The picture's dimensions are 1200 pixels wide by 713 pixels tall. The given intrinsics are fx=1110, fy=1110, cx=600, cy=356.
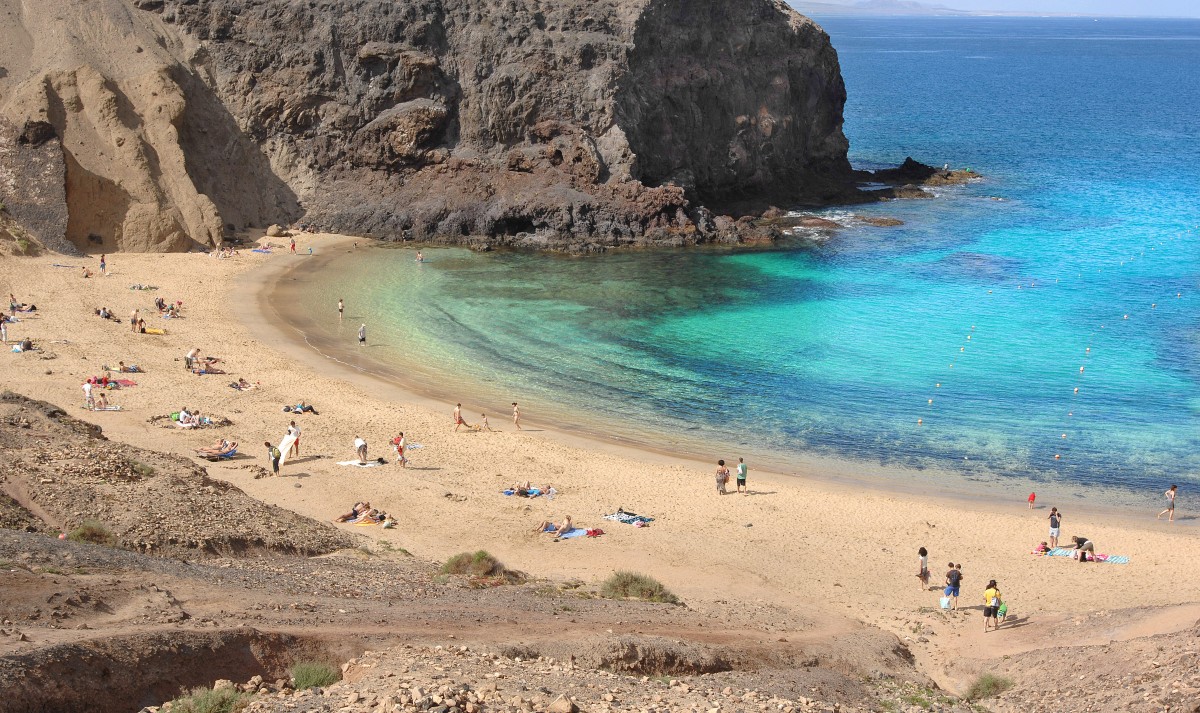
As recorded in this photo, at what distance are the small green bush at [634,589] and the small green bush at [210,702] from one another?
27.3 feet

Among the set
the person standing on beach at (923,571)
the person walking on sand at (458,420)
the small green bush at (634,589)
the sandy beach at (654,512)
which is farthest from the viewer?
the person walking on sand at (458,420)

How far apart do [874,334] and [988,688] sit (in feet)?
86.6

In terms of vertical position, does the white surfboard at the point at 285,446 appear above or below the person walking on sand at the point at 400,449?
above

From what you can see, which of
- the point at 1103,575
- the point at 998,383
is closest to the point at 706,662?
the point at 1103,575

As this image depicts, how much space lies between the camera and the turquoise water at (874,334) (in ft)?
108

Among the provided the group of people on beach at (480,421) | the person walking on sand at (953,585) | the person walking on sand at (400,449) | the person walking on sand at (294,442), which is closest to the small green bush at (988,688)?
the person walking on sand at (953,585)

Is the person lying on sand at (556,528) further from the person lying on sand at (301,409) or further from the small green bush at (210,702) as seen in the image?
the small green bush at (210,702)

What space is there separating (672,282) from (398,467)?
23477 mm

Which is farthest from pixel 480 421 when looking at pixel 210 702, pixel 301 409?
pixel 210 702

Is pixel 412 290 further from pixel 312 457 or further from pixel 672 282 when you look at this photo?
pixel 312 457

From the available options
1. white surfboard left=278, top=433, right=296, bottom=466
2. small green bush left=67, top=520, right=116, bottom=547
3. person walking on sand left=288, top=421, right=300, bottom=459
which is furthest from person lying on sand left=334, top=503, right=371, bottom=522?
small green bush left=67, top=520, right=116, bottom=547

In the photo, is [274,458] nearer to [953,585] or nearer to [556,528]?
[556,528]

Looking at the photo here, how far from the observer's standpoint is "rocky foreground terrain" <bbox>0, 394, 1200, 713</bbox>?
1290cm

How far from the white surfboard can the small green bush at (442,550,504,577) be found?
856cm
